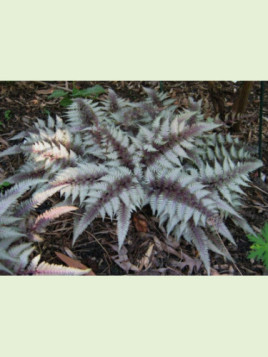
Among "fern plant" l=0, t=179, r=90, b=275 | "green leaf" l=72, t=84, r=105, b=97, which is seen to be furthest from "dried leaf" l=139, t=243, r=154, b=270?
"green leaf" l=72, t=84, r=105, b=97

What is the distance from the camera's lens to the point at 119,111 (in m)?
3.50

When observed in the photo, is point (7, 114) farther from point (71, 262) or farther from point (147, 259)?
point (147, 259)

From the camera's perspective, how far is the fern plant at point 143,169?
2861mm

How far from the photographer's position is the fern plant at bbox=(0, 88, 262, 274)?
2.86 meters

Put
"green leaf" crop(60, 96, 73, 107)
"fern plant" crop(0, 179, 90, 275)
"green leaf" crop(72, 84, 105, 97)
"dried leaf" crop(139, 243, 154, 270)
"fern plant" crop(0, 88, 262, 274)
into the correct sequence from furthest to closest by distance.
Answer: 1. "green leaf" crop(60, 96, 73, 107)
2. "green leaf" crop(72, 84, 105, 97)
3. "dried leaf" crop(139, 243, 154, 270)
4. "fern plant" crop(0, 88, 262, 274)
5. "fern plant" crop(0, 179, 90, 275)

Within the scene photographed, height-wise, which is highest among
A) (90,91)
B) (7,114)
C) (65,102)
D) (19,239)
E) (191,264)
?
(90,91)

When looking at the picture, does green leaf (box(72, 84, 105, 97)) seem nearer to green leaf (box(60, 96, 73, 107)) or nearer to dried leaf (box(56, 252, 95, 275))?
green leaf (box(60, 96, 73, 107))

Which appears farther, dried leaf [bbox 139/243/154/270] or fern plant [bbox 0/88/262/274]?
dried leaf [bbox 139/243/154/270]

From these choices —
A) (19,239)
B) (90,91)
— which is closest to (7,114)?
(90,91)

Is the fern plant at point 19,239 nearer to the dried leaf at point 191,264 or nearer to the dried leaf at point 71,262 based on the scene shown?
the dried leaf at point 71,262

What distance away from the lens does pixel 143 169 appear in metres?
3.16

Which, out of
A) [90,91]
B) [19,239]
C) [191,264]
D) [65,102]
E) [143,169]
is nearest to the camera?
[19,239]

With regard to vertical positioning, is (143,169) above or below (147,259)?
above

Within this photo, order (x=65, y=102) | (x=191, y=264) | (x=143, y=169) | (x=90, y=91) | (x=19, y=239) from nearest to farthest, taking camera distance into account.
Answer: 1. (x=19, y=239)
2. (x=191, y=264)
3. (x=143, y=169)
4. (x=90, y=91)
5. (x=65, y=102)
